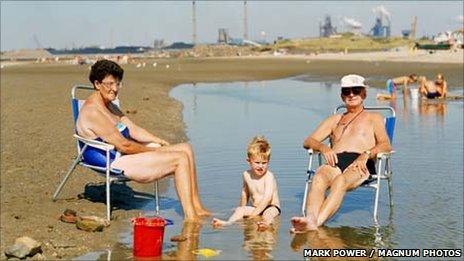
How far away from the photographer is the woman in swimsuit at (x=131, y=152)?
663cm

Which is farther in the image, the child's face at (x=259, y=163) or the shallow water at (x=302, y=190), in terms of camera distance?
the child's face at (x=259, y=163)


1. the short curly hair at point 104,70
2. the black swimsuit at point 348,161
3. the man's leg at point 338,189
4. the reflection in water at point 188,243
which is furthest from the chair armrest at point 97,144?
the black swimsuit at point 348,161

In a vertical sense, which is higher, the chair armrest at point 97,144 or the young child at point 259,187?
the chair armrest at point 97,144

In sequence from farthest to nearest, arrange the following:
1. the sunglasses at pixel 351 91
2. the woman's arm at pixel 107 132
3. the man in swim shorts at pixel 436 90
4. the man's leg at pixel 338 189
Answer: the man in swim shorts at pixel 436 90, the sunglasses at pixel 351 91, the woman's arm at pixel 107 132, the man's leg at pixel 338 189

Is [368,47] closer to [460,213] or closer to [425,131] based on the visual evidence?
[425,131]

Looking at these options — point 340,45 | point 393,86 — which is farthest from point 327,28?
point 393,86

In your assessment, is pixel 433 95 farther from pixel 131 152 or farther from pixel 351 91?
pixel 131 152

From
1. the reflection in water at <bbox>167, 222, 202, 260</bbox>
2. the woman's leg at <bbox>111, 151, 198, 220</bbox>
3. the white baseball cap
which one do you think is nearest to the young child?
the reflection in water at <bbox>167, 222, 202, 260</bbox>

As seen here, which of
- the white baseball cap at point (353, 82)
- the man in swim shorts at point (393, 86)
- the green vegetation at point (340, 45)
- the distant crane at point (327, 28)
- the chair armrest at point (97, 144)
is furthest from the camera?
→ the distant crane at point (327, 28)

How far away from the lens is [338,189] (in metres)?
6.38

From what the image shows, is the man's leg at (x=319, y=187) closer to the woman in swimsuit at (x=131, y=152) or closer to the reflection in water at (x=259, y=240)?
the reflection in water at (x=259, y=240)

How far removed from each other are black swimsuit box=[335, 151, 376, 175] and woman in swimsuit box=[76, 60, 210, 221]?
51.0 inches

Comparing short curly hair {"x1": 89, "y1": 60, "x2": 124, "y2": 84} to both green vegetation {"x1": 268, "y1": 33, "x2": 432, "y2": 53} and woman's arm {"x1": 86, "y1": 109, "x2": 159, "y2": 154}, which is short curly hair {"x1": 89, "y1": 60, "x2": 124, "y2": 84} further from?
green vegetation {"x1": 268, "y1": 33, "x2": 432, "y2": 53}

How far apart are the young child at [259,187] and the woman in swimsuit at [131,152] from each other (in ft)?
1.33
